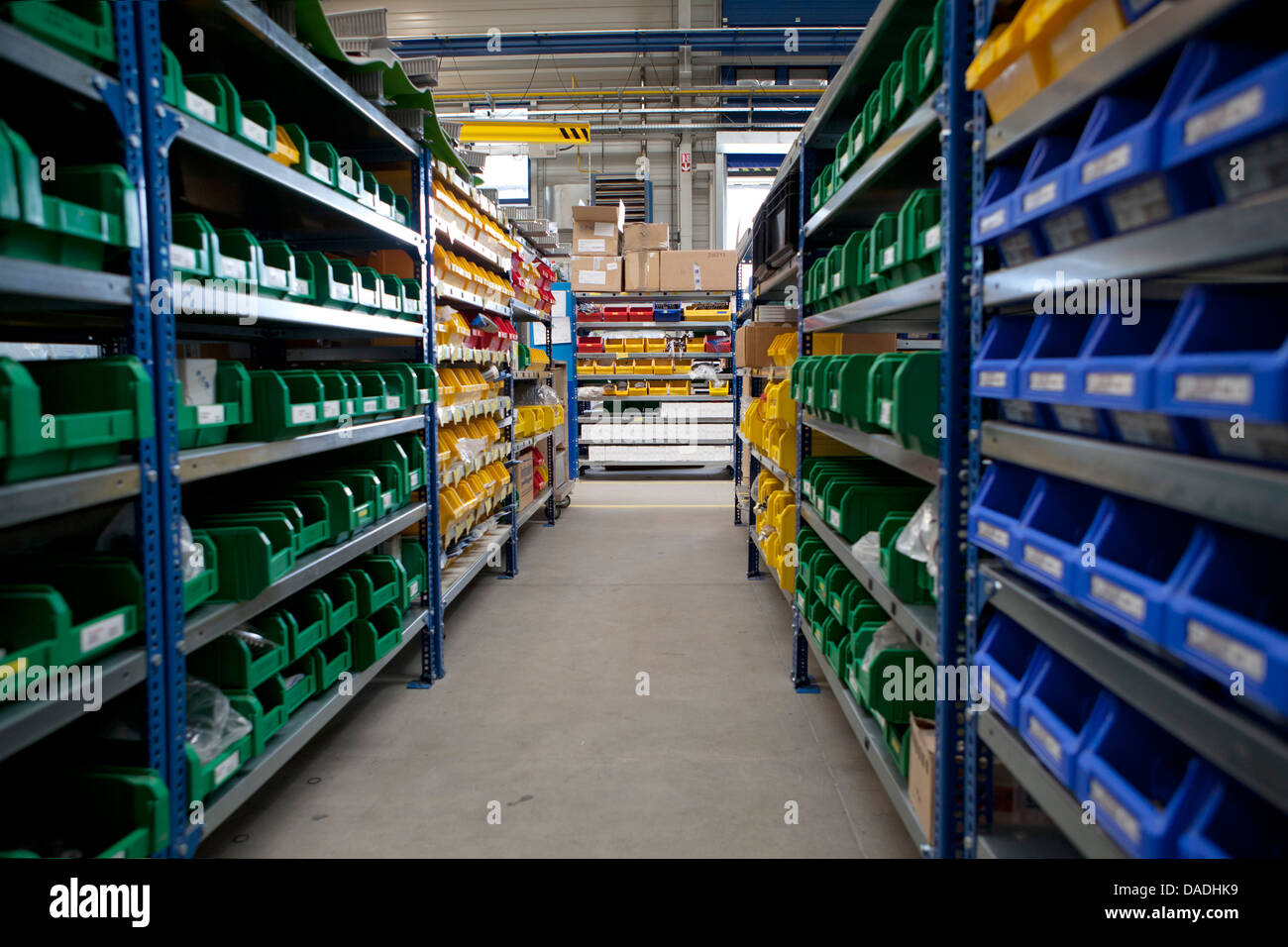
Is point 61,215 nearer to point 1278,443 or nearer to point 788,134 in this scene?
point 1278,443

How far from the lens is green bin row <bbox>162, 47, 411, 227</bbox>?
1702 mm

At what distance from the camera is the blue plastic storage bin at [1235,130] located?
2.63 ft

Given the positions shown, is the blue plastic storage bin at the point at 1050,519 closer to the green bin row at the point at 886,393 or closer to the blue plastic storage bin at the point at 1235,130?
the green bin row at the point at 886,393

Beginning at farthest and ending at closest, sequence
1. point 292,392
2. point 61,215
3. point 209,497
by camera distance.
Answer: point 209,497 → point 292,392 → point 61,215

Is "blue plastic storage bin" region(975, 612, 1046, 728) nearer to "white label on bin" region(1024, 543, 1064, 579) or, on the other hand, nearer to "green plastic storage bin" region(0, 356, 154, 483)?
"white label on bin" region(1024, 543, 1064, 579)

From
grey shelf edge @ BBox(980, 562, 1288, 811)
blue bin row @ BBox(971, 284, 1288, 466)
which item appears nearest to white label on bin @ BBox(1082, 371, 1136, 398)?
blue bin row @ BBox(971, 284, 1288, 466)

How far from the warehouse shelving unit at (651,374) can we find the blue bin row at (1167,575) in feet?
24.5

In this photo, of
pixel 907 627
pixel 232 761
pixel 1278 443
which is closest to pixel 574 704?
pixel 232 761

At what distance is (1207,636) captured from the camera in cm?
90

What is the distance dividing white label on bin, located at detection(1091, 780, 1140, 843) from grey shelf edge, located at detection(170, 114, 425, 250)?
6.89 feet

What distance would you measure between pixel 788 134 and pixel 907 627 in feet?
32.5

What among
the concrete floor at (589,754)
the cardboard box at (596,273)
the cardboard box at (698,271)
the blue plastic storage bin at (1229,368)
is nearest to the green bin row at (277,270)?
the concrete floor at (589,754)

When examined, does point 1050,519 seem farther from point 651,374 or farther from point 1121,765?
point 651,374

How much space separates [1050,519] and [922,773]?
80 centimetres
